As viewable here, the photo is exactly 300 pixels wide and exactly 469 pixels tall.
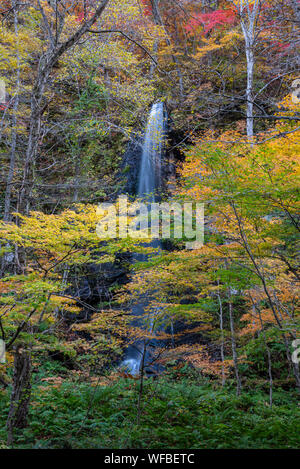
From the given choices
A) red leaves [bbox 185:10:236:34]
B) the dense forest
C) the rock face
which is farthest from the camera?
red leaves [bbox 185:10:236:34]

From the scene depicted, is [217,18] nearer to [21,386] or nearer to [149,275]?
[149,275]

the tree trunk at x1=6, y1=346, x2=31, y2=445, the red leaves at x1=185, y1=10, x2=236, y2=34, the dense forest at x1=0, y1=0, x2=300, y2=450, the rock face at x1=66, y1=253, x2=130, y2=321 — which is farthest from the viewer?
the red leaves at x1=185, y1=10, x2=236, y2=34

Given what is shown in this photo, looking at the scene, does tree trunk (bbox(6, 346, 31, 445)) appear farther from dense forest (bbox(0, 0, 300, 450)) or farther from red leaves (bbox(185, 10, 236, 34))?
red leaves (bbox(185, 10, 236, 34))

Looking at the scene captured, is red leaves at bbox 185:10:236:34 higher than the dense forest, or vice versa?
red leaves at bbox 185:10:236:34

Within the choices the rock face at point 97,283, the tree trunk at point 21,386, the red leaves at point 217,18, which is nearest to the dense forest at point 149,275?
the tree trunk at point 21,386

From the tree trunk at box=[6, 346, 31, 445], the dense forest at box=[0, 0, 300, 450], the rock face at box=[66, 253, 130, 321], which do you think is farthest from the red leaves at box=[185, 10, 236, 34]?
the tree trunk at box=[6, 346, 31, 445]

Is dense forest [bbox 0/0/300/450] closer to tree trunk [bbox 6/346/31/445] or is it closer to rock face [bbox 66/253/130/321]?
tree trunk [bbox 6/346/31/445]

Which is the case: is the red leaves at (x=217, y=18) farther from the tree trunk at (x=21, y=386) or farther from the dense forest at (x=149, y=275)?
the tree trunk at (x=21, y=386)

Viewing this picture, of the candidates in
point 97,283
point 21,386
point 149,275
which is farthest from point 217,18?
point 21,386

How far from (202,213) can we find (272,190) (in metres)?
1.95

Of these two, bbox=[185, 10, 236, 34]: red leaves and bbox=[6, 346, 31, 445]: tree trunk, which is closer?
bbox=[6, 346, 31, 445]: tree trunk

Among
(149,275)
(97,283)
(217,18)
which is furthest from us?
(217,18)

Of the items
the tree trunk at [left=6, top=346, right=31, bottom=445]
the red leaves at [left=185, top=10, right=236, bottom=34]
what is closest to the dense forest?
the tree trunk at [left=6, top=346, right=31, bottom=445]

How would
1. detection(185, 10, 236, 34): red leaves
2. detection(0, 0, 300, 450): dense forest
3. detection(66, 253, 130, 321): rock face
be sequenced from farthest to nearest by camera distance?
detection(185, 10, 236, 34): red leaves < detection(66, 253, 130, 321): rock face < detection(0, 0, 300, 450): dense forest
